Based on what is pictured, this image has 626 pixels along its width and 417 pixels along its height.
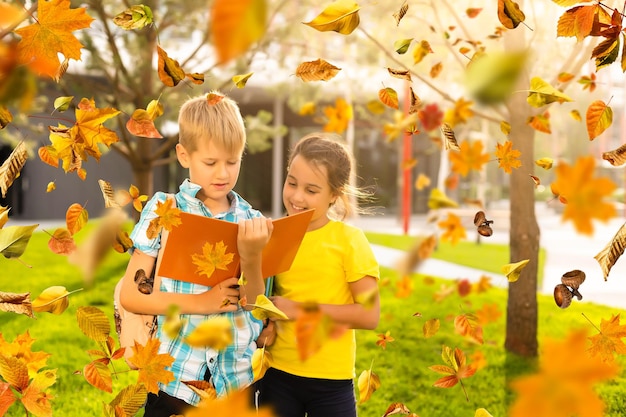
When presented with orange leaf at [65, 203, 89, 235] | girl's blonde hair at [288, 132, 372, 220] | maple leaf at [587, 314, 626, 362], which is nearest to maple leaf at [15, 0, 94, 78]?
orange leaf at [65, 203, 89, 235]

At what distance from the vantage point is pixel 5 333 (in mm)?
4195

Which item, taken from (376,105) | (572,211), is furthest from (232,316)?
(572,211)

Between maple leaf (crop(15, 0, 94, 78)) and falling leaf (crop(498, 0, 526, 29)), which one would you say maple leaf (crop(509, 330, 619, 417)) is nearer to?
falling leaf (crop(498, 0, 526, 29))

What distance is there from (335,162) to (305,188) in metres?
0.13

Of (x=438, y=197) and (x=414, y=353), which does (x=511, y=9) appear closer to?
(x=438, y=197)

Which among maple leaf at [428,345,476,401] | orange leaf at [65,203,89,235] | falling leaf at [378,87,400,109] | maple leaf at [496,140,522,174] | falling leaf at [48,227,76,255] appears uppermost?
falling leaf at [378,87,400,109]

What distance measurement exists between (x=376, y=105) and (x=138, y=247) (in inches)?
27.5

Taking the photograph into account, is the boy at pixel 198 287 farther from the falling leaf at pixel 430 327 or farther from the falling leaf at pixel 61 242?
the falling leaf at pixel 430 327

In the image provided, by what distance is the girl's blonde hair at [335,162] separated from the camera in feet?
6.26

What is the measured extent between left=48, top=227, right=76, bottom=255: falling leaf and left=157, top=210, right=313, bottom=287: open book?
0.66 feet

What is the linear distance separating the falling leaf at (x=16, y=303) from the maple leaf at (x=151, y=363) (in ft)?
0.76

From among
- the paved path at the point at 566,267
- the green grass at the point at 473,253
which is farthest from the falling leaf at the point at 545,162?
the green grass at the point at 473,253

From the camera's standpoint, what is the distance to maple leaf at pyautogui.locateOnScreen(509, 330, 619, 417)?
505 mm

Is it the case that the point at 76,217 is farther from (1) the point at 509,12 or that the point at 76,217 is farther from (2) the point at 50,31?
(1) the point at 509,12
